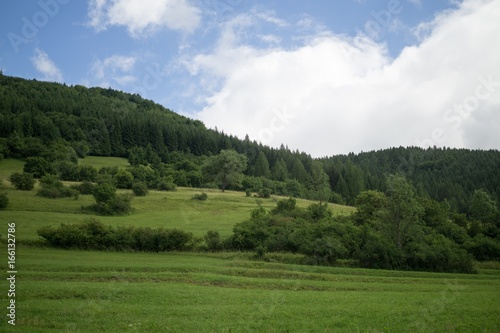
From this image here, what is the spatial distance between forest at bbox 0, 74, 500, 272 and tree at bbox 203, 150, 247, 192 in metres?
0.35

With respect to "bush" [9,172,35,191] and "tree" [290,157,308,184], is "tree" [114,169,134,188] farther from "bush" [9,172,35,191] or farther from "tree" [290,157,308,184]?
"tree" [290,157,308,184]

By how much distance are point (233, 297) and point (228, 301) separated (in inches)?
47.4

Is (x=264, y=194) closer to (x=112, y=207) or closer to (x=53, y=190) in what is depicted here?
(x=112, y=207)

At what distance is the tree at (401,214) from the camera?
48625 mm

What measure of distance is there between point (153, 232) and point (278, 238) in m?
17.8

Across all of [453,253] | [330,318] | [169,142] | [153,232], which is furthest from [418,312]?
[169,142]

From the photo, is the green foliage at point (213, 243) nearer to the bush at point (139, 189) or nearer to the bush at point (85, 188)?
the bush at point (85, 188)

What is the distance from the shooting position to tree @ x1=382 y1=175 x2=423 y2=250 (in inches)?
1914

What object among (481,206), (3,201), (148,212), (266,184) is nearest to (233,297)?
(148,212)

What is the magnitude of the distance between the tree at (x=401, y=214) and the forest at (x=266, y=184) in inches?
5.8

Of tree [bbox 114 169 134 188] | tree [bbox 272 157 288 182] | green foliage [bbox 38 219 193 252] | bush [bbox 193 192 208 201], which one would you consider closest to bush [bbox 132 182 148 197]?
tree [bbox 114 169 134 188]

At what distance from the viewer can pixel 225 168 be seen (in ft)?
382

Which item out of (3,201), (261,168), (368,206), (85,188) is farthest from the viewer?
(261,168)

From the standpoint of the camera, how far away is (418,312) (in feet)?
66.2
